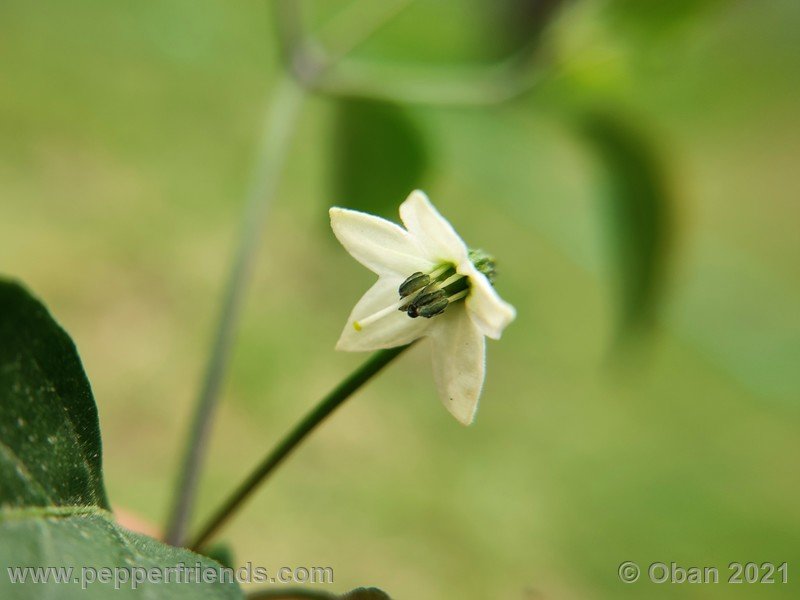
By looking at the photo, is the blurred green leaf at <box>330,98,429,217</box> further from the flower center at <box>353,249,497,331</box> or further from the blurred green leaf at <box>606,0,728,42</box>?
the flower center at <box>353,249,497,331</box>

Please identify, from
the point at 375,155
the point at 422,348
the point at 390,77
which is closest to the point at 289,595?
the point at 375,155

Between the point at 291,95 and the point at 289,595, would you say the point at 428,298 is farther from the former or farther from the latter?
the point at 291,95

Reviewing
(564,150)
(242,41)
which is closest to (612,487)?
(564,150)

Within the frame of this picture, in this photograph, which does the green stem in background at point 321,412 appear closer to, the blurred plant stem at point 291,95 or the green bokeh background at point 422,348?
the blurred plant stem at point 291,95

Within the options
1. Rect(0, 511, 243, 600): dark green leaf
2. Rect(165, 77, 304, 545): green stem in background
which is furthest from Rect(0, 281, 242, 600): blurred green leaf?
Rect(165, 77, 304, 545): green stem in background

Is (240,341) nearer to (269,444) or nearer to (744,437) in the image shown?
(269,444)

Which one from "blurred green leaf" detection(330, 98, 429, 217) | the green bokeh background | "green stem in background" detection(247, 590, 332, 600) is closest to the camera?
"green stem in background" detection(247, 590, 332, 600)
